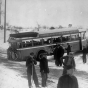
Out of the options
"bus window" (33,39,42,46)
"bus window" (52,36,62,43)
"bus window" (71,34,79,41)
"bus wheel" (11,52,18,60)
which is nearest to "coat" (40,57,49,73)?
"bus wheel" (11,52,18,60)

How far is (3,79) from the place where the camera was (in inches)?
395

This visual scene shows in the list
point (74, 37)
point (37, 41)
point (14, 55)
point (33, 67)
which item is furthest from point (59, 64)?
point (33, 67)

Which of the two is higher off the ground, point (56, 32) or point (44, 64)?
point (56, 32)

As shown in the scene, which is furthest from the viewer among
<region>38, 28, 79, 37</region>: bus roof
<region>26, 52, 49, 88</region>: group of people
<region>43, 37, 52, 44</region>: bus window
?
<region>43, 37, 52, 44</region>: bus window

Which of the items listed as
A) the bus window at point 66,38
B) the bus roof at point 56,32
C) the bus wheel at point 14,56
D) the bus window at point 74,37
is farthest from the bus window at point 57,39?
the bus wheel at point 14,56

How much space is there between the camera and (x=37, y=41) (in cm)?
1883

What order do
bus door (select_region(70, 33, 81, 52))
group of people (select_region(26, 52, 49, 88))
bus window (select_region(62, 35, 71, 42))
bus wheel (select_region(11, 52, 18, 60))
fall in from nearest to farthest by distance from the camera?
group of people (select_region(26, 52, 49, 88)), bus wheel (select_region(11, 52, 18, 60)), bus window (select_region(62, 35, 71, 42)), bus door (select_region(70, 33, 81, 52))

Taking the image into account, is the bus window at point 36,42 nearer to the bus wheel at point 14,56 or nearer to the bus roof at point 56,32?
the bus roof at point 56,32

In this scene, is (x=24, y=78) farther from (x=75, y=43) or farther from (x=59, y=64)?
(x=75, y=43)

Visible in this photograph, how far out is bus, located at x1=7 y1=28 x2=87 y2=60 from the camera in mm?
18141

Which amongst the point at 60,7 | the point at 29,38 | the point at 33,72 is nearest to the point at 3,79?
the point at 33,72

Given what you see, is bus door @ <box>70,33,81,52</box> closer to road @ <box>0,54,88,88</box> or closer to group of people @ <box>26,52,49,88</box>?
road @ <box>0,54,88,88</box>

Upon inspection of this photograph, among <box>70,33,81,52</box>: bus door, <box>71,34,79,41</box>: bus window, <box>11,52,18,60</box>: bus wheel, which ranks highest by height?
<box>71,34,79,41</box>: bus window

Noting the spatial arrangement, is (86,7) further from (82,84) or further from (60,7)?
(82,84)
